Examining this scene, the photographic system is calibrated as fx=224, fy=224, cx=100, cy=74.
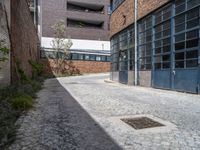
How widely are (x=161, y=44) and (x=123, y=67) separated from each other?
6.28 meters

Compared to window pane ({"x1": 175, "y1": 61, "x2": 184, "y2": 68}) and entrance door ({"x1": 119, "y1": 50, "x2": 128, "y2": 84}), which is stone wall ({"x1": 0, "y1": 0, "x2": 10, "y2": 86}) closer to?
window pane ({"x1": 175, "y1": 61, "x2": 184, "y2": 68})

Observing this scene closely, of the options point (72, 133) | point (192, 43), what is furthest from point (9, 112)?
point (192, 43)

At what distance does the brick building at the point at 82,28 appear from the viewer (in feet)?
114

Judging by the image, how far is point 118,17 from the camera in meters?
20.3

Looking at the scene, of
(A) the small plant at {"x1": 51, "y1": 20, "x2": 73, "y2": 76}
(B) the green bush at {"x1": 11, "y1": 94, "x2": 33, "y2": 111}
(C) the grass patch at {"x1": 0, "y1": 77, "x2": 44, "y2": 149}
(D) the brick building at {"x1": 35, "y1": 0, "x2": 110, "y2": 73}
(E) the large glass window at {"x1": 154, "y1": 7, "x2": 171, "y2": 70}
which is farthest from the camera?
(D) the brick building at {"x1": 35, "y1": 0, "x2": 110, "y2": 73}

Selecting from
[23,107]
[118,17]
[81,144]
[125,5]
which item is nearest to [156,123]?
[81,144]

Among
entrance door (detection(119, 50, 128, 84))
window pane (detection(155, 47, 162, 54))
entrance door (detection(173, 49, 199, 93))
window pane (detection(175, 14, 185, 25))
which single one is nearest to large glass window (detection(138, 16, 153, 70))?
window pane (detection(155, 47, 162, 54))

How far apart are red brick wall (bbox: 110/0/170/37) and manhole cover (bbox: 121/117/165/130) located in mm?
9082

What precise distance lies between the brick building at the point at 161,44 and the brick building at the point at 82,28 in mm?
15201

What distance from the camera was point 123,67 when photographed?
1908 centimetres

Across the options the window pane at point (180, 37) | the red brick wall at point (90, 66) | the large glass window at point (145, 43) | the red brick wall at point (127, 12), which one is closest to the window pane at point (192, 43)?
the window pane at point (180, 37)

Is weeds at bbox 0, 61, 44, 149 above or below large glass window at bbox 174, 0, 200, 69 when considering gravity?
below

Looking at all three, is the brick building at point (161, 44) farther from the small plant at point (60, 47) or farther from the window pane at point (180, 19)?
the small plant at point (60, 47)

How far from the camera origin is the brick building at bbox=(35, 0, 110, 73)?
34.8m
